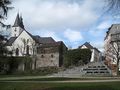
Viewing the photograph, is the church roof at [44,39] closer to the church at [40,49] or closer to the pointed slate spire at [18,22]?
the church at [40,49]

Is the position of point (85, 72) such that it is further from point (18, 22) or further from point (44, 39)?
point (18, 22)

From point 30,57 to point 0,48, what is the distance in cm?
7183

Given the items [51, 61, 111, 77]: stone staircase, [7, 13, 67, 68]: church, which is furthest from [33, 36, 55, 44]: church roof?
[51, 61, 111, 77]: stone staircase

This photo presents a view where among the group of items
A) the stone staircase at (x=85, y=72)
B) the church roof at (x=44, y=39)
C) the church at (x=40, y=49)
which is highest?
the church roof at (x=44, y=39)

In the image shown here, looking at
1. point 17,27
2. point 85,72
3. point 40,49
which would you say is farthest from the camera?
point 17,27

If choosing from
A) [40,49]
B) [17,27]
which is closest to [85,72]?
[40,49]

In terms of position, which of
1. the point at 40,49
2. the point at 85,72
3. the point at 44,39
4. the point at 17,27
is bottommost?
the point at 85,72

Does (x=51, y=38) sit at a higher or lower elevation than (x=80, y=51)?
higher

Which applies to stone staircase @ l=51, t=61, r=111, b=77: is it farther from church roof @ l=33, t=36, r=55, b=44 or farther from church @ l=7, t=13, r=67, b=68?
church roof @ l=33, t=36, r=55, b=44

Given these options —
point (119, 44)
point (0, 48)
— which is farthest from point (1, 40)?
point (119, 44)

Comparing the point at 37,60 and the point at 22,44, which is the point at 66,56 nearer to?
the point at 37,60

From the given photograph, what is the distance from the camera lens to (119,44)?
77.6m

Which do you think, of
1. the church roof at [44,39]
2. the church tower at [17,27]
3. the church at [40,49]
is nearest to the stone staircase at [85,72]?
the church at [40,49]

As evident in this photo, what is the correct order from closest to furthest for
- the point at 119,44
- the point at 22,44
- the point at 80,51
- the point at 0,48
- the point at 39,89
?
the point at 39,89 < the point at 0,48 < the point at 119,44 < the point at 80,51 < the point at 22,44
